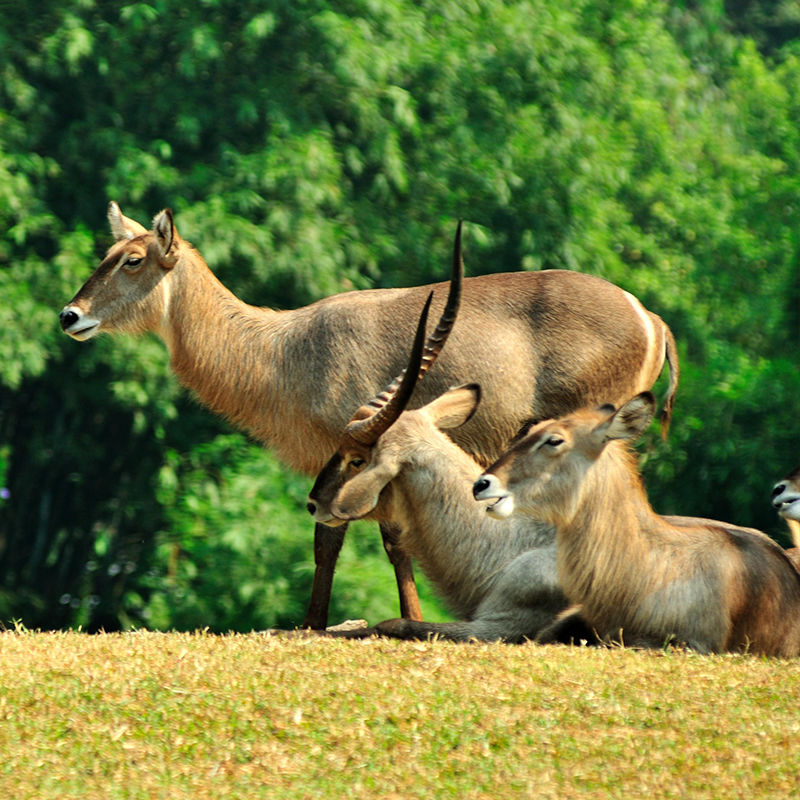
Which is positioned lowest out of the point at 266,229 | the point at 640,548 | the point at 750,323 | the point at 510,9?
the point at 750,323

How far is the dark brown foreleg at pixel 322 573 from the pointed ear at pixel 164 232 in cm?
181

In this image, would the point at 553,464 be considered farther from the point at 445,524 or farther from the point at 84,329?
the point at 84,329

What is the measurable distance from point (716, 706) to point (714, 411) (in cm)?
683

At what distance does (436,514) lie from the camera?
6.26 metres

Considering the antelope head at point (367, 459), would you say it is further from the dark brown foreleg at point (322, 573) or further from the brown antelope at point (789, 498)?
the brown antelope at point (789, 498)

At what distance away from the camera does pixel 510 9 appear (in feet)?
43.3

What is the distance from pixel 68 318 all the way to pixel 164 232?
0.70 m

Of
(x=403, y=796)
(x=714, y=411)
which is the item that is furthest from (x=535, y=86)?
(x=403, y=796)

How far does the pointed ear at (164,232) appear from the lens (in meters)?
7.50

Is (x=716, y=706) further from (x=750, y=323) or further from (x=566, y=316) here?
(x=750, y=323)

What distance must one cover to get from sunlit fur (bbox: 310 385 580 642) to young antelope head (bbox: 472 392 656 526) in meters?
0.39

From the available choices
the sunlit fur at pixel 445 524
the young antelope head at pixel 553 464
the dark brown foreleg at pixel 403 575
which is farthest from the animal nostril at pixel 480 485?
the dark brown foreleg at pixel 403 575

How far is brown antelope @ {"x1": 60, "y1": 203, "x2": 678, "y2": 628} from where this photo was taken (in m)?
7.12

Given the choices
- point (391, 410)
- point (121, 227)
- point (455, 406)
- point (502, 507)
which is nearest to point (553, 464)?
point (502, 507)
